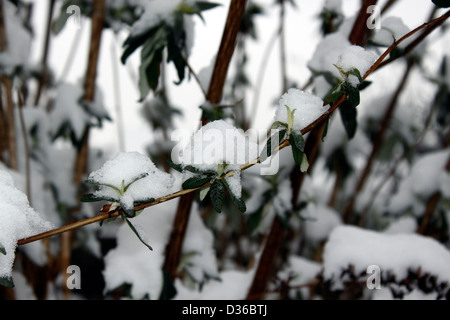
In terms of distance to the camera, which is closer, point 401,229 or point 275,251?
point 275,251

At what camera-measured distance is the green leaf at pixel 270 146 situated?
0.41 m

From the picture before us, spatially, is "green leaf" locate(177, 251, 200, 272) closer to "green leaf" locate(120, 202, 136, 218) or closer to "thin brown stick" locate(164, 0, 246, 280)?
"thin brown stick" locate(164, 0, 246, 280)

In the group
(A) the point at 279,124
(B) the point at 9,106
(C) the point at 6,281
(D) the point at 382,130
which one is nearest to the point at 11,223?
(C) the point at 6,281

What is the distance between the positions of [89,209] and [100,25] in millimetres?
576

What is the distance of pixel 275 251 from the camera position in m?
0.74

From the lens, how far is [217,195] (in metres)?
0.41

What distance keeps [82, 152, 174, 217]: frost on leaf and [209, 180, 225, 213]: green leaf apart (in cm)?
6

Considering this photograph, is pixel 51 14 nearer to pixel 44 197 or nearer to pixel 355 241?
pixel 44 197

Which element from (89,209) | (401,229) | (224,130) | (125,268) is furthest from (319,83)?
(89,209)

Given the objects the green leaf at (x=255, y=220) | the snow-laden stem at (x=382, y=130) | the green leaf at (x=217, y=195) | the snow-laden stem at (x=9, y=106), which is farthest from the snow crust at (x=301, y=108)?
the snow-laden stem at (x=382, y=130)

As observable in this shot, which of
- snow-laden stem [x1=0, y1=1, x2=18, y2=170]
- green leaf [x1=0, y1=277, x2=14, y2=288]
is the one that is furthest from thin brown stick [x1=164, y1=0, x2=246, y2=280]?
snow-laden stem [x1=0, y1=1, x2=18, y2=170]

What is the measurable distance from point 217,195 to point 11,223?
0.23 meters

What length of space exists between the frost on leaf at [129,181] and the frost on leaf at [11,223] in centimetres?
8

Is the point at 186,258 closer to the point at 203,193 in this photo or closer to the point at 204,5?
the point at 203,193
